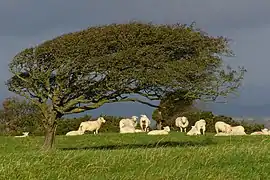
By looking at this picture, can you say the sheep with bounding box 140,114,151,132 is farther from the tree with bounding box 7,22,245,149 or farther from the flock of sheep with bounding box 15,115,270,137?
the tree with bounding box 7,22,245,149

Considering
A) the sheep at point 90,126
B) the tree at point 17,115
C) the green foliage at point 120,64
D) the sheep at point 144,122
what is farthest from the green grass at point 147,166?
the tree at point 17,115

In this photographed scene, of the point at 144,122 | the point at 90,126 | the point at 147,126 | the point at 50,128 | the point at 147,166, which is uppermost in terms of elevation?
the point at 144,122

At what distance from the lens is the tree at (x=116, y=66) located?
2041cm

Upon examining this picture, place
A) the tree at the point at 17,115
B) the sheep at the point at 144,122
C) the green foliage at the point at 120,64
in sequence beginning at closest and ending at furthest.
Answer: the green foliage at the point at 120,64
the sheep at the point at 144,122
the tree at the point at 17,115

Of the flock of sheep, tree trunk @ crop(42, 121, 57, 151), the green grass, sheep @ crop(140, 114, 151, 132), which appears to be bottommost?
the green grass

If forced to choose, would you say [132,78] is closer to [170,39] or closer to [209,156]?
[170,39]

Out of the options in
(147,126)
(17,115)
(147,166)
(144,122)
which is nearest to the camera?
(147,166)

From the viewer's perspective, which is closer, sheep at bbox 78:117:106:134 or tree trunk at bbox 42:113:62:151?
tree trunk at bbox 42:113:62:151

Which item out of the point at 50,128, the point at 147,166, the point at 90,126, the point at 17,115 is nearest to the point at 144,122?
the point at 90,126

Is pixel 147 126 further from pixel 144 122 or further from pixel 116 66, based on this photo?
pixel 116 66

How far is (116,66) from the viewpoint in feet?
67.7

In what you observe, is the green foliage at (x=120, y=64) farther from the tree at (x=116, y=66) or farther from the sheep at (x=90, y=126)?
the sheep at (x=90, y=126)

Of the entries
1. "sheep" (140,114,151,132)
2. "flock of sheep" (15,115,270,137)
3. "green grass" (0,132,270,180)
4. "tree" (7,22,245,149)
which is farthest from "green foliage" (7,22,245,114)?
"sheep" (140,114,151,132)

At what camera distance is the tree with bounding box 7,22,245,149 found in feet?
66.9
